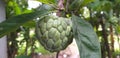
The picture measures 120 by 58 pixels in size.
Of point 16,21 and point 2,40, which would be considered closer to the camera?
point 16,21

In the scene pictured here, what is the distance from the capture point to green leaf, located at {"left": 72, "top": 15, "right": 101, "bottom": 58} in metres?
0.67

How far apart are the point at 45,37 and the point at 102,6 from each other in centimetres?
80

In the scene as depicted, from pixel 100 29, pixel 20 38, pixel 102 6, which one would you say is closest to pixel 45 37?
pixel 102 6

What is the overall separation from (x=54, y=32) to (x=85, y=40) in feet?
0.23

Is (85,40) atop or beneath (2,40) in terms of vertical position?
atop

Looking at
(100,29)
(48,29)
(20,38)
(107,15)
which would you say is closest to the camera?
(48,29)

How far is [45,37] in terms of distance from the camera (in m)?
0.69

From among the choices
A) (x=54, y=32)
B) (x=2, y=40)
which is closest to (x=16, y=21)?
(x=54, y=32)

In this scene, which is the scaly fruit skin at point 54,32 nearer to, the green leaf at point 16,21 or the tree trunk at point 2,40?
the green leaf at point 16,21

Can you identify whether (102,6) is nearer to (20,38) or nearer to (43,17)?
(43,17)

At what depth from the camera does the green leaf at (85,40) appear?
2.21ft

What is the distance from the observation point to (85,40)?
2.25 feet

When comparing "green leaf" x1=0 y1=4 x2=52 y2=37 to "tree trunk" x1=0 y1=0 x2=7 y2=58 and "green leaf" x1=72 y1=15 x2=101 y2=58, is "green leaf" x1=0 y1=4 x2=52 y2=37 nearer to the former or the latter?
"green leaf" x1=72 y1=15 x2=101 y2=58

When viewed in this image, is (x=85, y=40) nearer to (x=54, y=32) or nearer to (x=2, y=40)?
(x=54, y=32)
